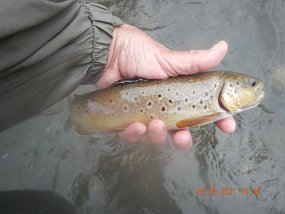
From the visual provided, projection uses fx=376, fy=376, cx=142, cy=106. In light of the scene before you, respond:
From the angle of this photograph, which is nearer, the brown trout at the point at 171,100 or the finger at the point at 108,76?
the brown trout at the point at 171,100

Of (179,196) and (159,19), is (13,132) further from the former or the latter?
(159,19)

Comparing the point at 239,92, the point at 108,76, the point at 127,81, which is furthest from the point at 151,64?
the point at 239,92

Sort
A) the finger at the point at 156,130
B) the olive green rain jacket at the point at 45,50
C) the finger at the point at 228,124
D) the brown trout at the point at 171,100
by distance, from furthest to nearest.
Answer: the finger at the point at 228,124
the brown trout at the point at 171,100
the finger at the point at 156,130
the olive green rain jacket at the point at 45,50

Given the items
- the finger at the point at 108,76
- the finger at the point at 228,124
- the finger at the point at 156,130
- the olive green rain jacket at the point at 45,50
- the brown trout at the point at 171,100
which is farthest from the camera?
the finger at the point at 108,76

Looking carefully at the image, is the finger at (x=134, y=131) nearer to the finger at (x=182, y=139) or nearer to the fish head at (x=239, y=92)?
the finger at (x=182, y=139)

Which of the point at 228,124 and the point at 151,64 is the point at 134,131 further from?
the point at 228,124

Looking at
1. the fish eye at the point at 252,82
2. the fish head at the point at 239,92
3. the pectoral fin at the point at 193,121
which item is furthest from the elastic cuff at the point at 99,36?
the fish eye at the point at 252,82

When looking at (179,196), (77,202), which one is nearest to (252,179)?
(179,196)
